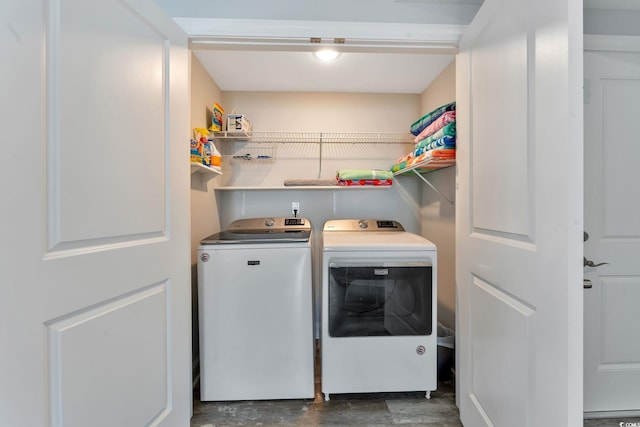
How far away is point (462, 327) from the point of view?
1460mm

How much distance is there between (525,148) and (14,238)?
4.67 feet

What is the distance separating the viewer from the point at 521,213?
38.2 inches

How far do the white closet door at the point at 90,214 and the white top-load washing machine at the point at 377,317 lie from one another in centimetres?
80

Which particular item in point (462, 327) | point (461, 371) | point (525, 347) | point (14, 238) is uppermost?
point (14, 238)

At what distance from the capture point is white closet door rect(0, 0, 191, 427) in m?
0.69

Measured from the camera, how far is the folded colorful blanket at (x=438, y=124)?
162 cm

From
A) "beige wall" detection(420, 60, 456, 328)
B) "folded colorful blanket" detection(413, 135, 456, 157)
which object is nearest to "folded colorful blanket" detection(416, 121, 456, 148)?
"folded colorful blanket" detection(413, 135, 456, 157)

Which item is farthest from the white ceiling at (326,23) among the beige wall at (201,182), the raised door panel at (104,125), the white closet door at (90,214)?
the beige wall at (201,182)

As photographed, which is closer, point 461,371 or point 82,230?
point 82,230

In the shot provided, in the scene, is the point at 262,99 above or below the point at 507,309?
above

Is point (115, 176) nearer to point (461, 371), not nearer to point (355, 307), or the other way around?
point (355, 307)

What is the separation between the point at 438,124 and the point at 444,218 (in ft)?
2.33

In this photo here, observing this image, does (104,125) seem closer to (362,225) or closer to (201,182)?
(201,182)

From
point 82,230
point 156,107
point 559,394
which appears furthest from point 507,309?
point 156,107
